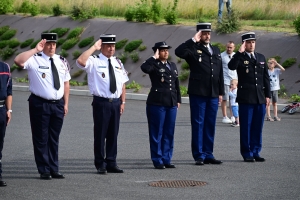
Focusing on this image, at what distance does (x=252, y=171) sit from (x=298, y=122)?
7.71 metres

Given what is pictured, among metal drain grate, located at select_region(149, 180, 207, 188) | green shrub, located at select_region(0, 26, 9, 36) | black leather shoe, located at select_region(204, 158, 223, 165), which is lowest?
green shrub, located at select_region(0, 26, 9, 36)

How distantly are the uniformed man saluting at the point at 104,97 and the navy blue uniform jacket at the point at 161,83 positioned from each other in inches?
32.7

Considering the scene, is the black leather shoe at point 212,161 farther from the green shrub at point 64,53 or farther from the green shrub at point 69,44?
the green shrub at point 69,44

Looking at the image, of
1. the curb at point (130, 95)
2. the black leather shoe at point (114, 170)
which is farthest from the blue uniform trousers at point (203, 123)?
the curb at point (130, 95)

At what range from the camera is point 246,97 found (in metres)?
14.5

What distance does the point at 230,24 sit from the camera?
30.1 metres

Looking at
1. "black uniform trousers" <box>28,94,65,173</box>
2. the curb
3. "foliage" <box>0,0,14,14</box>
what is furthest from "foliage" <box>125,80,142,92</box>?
"black uniform trousers" <box>28,94,65,173</box>

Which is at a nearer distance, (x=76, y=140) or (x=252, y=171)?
(x=252, y=171)

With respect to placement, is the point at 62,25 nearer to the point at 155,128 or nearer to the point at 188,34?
the point at 188,34

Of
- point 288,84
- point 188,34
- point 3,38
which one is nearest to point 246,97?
point 288,84

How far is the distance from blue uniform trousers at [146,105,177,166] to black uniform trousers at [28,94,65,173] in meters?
1.77

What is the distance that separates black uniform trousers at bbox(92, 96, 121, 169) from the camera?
1300 cm

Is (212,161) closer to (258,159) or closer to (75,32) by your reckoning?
(258,159)

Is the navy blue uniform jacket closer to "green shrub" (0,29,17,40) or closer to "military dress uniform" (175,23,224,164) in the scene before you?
"military dress uniform" (175,23,224,164)
